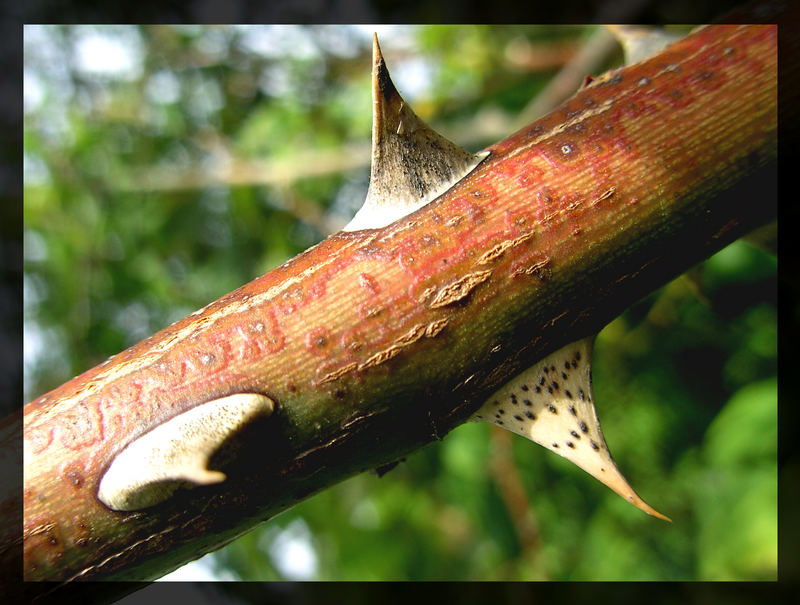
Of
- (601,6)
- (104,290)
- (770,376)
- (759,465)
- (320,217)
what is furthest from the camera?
(104,290)

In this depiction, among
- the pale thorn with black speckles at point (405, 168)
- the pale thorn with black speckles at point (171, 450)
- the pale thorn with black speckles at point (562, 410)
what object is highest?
the pale thorn with black speckles at point (405, 168)

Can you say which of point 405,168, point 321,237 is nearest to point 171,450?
point 405,168

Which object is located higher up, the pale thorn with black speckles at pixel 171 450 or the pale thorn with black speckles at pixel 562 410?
the pale thorn with black speckles at pixel 171 450

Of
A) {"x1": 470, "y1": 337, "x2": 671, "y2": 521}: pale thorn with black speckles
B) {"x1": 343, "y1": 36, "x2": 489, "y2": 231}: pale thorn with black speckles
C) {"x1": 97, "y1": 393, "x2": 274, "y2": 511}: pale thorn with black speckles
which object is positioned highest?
{"x1": 343, "y1": 36, "x2": 489, "y2": 231}: pale thorn with black speckles

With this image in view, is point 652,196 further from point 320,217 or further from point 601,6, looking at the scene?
point 320,217

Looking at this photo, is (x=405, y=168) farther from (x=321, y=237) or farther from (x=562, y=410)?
(x=321, y=237)

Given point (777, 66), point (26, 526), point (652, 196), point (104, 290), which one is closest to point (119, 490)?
point (26, 526)
